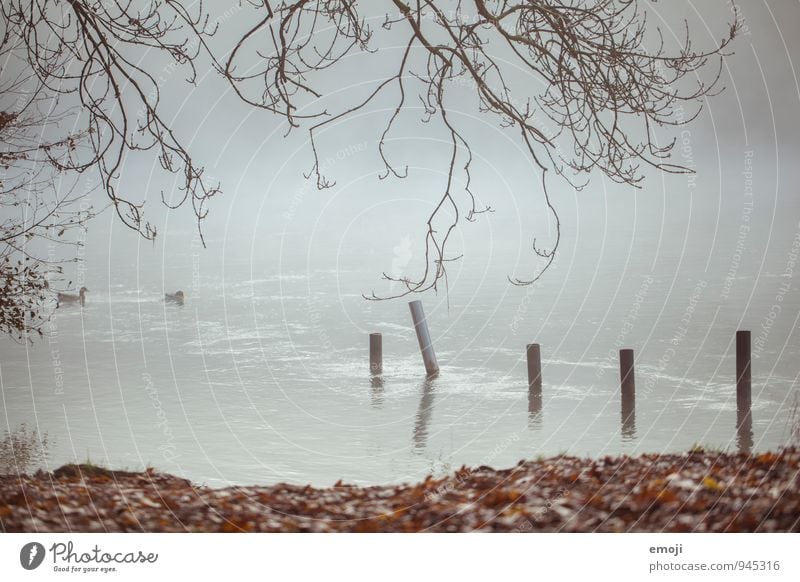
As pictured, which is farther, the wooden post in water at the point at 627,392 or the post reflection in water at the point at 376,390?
the post reflection in water at the point at 376,390

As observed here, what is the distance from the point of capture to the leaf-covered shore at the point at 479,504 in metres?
3.48

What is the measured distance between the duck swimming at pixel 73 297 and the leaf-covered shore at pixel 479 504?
47.8 inches

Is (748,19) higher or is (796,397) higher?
(748,19)

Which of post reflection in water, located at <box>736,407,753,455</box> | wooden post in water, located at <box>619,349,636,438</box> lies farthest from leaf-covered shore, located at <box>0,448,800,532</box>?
wooden post in water, located at <box>619,349,636,438</box>

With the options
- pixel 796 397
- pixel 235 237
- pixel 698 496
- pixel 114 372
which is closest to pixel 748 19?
pixel 796 397

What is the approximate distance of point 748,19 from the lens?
13.5 feet

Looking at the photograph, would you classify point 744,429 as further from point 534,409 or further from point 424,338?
point 424,338

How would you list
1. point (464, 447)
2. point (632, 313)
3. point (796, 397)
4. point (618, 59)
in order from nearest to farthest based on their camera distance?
point (618, 59)
point (796, 397)
point (464, 447)
point (632, 313)

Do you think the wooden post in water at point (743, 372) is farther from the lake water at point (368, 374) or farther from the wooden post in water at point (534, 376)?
the wooden post in water at point (534, 376)

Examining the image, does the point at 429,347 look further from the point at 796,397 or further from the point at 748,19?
the point at 748,19
